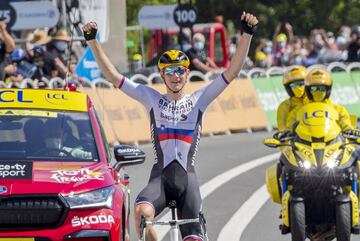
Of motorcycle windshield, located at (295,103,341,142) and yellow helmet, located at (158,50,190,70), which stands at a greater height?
yellow helmet, located at (158,50,190,70)

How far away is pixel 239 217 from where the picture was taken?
1480 centimetres

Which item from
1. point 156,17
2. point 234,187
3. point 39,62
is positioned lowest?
point 234,187

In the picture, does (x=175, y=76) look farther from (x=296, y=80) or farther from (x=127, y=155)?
(x=296, y=80)

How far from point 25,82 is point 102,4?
4.11 meters

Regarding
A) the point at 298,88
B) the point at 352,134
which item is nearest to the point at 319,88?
the point at 352,134

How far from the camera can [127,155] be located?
1047 cm

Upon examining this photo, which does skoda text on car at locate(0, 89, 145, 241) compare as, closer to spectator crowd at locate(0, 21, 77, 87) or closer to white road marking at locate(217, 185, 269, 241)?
white road marking at locate(217, 185, 269, 241)

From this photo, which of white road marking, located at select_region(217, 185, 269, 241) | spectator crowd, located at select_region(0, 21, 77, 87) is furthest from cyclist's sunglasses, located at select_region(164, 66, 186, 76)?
spectator crowd, located at select_region(0, 21, 77, 87)

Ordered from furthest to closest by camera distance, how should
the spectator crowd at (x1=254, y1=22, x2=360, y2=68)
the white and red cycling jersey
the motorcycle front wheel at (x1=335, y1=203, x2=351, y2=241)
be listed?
the spectator crowd at (x1=254, y1=22, x2=360, y2=68)
the motorcycle front wheel at (x1=335, y1=203, x2=351, y2=241)
the white and red cycling jersey

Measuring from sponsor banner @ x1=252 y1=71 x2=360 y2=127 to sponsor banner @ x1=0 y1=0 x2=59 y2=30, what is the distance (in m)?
5.43

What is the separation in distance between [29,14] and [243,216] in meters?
10.4

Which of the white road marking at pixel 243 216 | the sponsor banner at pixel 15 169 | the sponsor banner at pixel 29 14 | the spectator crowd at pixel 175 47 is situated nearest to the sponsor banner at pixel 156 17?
the spectator crowd at pixel 175 47

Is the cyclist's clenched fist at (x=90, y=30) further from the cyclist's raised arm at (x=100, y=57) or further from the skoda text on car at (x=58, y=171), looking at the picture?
the skoda text on car at (x=58, y=171)

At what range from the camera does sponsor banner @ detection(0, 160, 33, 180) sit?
9.73 meters
